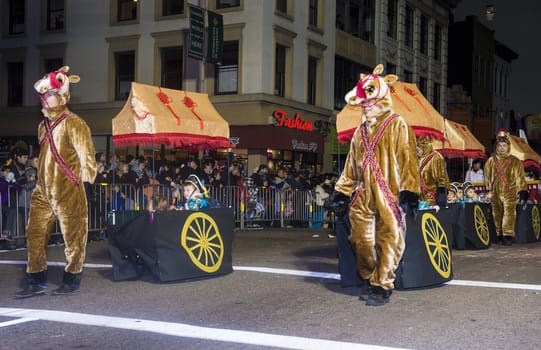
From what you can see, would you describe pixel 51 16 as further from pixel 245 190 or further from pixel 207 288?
pixel 207 288

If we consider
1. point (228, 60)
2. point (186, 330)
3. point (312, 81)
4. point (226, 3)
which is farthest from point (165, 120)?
point (312, 81)

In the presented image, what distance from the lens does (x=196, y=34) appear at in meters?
20.1

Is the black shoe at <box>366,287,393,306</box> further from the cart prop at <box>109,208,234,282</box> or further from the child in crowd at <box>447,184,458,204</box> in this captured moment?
the child in crowd at <box>447,184,458,204</box>

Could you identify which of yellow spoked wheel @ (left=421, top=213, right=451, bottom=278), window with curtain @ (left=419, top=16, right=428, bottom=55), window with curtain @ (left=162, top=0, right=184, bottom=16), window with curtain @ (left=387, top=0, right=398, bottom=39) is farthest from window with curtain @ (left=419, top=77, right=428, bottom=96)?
yellow spoked wheel @ (left=421, top=213, right=451, bottom=278)

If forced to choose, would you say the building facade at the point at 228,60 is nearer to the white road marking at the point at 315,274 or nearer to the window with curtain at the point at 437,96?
the window with curtain at the point at 437,96

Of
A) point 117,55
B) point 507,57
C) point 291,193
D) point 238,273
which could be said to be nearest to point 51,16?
point 117,55

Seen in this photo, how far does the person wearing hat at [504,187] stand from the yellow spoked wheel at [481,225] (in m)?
0.79

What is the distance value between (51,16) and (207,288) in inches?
971

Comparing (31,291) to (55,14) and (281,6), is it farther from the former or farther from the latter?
(55,14)

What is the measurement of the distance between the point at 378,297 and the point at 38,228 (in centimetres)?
358

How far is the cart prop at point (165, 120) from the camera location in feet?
38.2

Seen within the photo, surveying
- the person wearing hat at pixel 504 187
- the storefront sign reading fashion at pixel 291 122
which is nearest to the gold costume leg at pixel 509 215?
the person wearing hat at pixel 504 187

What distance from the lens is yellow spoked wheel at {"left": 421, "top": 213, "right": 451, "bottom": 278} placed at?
797 cm

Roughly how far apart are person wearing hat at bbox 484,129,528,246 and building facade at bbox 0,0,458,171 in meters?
12.1
